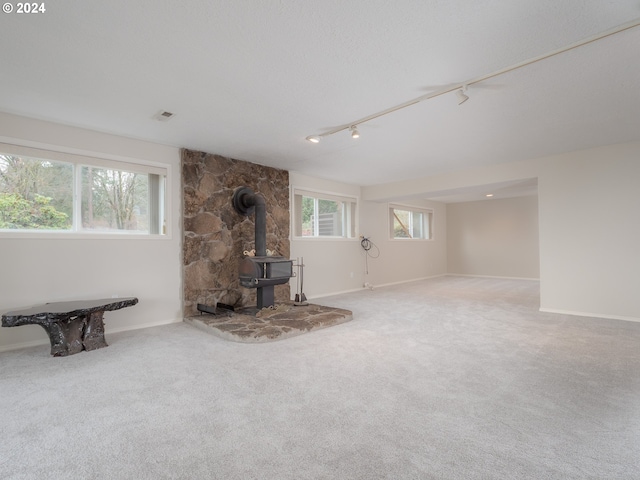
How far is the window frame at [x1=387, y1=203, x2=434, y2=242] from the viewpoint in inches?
313

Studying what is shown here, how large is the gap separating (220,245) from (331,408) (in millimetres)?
3278

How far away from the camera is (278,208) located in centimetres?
542

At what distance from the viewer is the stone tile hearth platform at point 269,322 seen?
3.42 m

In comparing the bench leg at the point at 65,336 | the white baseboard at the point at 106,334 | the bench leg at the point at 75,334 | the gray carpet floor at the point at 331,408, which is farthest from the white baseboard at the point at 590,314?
the bench leg at the point at 65,336

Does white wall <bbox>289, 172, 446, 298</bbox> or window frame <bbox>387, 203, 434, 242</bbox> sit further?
window frame <bbox>387, 203, 434, 242</bbox>

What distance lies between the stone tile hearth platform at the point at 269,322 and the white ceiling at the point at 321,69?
7.74ft

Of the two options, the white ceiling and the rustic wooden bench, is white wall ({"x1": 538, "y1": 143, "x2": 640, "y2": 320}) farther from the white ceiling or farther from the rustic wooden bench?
the rustic wooden bench

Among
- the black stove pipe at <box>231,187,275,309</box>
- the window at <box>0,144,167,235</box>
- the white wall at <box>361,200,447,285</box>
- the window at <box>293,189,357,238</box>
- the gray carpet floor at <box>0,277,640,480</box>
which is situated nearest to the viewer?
the gray carpet floor at <box>0,277,640,480</box>

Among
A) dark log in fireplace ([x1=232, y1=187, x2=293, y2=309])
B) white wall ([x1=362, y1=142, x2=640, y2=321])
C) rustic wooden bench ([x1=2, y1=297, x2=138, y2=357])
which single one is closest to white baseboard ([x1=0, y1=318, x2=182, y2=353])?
rustic wooden bench ([x1=2, y1=297, x2=138, y2=357])

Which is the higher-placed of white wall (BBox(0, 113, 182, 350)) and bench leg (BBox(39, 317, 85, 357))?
white wall (BBox(0, 113, 182, 350))

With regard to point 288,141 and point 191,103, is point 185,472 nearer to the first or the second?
point 191,103

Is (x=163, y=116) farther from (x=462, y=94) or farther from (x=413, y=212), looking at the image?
(x=413, y=212)

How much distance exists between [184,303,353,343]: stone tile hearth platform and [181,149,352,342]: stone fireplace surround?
0.04 feet

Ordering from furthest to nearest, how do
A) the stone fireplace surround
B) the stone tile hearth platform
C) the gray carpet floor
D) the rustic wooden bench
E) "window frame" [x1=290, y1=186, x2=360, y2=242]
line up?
"window frame" [x1=290, y1=186, x2=360, y2=242] → the stone fireplace surround → the stone tile hearth platform → the rustic wooden bench → the gray carpet floor
